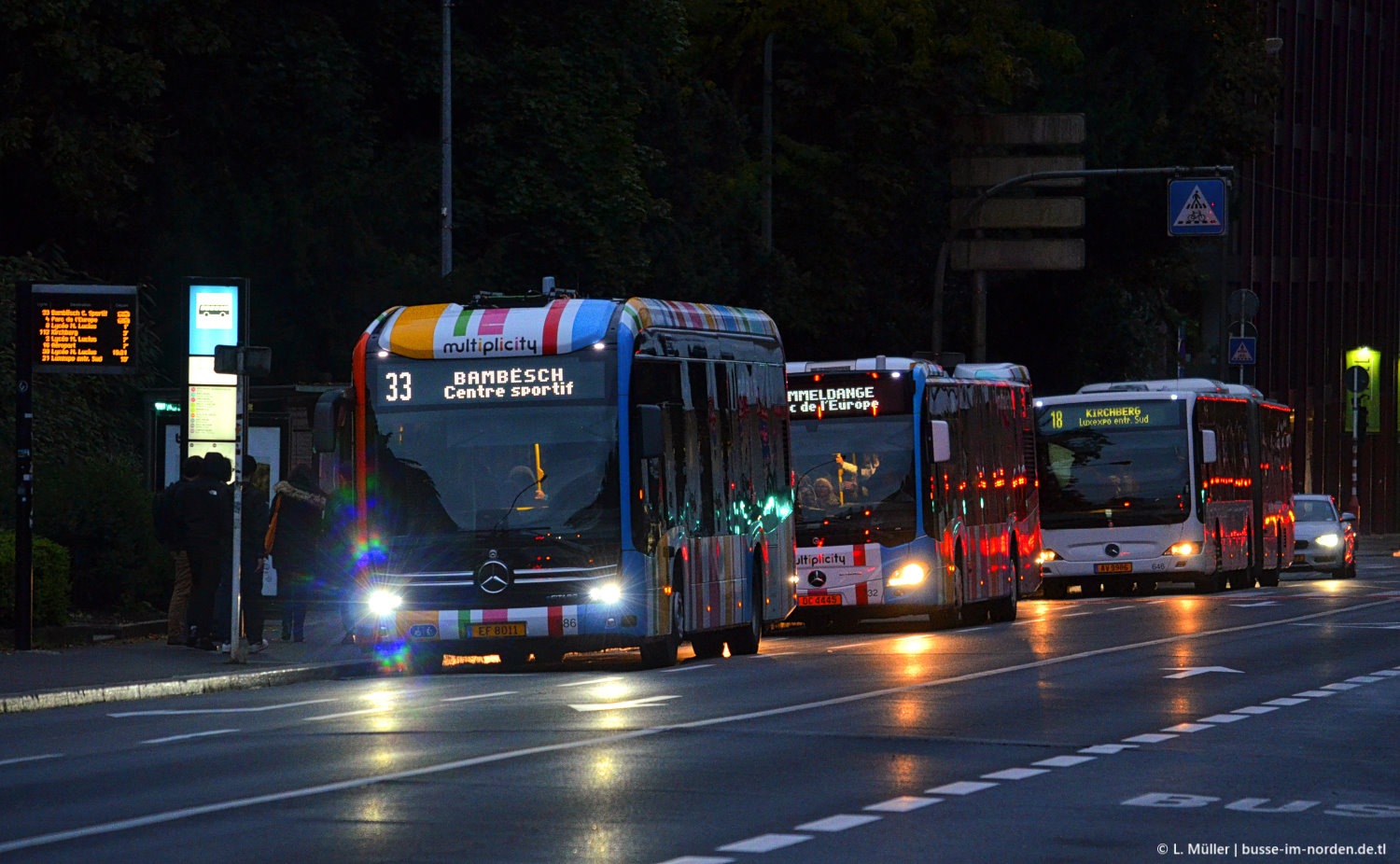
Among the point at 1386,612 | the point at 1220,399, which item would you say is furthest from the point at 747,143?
the point at 1386,612

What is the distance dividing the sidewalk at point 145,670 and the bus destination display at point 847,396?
23.9 feet

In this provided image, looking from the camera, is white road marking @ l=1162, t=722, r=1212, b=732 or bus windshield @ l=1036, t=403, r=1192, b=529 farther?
bus windshield @ l=1036, t=403, r=1192, b=529

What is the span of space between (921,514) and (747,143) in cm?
2390

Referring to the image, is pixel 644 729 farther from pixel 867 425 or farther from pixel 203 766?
pixel 867 425

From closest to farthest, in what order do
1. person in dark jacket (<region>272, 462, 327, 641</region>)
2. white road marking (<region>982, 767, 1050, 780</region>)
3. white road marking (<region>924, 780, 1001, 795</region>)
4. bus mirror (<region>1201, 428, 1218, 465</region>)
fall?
white road marking (<region>924, 780, 1001, 795</region>)
white road marking (<region>982, 767, 1050, 780</region>)
person in dark jacket (<region>272, 462, 327, 641</region>)
bus mirror (<region>1201, 428, 1218, 465</region>)

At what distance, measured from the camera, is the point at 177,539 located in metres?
23.5

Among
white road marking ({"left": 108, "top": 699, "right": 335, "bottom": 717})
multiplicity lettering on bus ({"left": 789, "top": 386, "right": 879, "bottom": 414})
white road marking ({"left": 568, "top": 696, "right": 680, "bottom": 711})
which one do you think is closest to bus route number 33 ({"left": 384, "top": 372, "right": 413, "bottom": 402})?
white road marking ({"left": 108, "top": 699, "right": 335, "bottom": 717})

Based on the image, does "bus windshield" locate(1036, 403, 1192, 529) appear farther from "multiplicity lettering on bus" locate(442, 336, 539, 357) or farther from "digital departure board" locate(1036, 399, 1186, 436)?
"multiplicity lettering on bus" locate(442, 336, 539, 357)

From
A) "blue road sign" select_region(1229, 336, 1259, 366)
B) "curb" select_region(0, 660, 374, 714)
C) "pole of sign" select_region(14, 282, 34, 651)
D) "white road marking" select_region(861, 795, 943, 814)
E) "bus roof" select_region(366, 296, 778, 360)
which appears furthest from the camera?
"blue road sign" select_region(1229, 336, 1259, 366)

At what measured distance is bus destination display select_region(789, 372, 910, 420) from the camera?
98.9ft

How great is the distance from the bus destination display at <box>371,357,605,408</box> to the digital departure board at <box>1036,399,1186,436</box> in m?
19.7

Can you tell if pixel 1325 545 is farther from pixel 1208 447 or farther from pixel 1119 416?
pixel 1119 416

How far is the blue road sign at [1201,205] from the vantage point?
144ft

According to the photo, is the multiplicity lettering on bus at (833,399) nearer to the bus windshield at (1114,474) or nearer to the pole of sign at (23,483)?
the pole of sign at (23,483)
